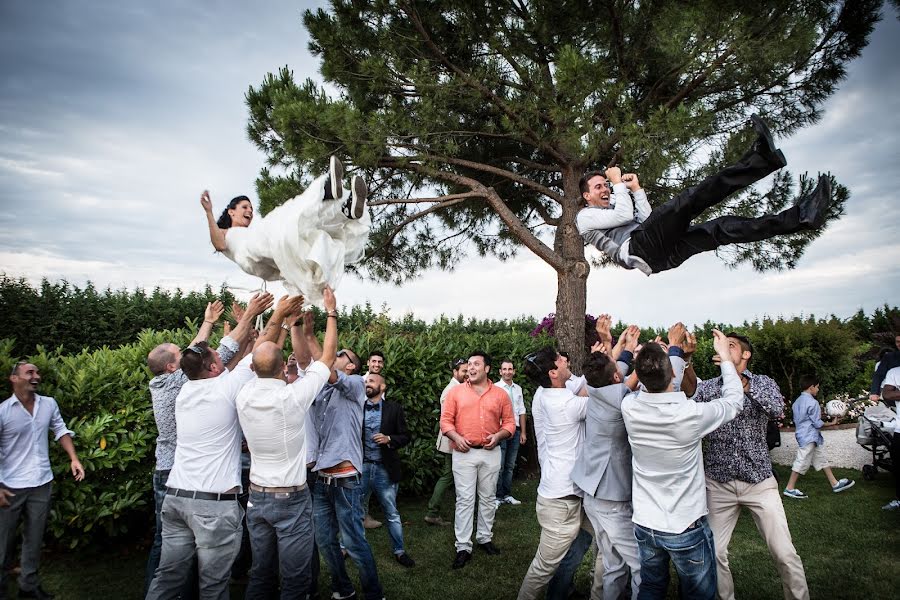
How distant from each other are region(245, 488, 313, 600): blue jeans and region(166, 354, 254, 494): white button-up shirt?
0.24m

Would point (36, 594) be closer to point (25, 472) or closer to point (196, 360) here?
point (25, 472)

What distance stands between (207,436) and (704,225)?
3.54 metres

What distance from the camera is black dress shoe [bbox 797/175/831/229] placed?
3.61 meters

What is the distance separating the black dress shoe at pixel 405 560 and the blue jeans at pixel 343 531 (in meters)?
1.06

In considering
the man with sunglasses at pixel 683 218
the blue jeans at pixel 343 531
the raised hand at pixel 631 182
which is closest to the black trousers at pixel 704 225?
the man with sunglasses at pixel 683 218

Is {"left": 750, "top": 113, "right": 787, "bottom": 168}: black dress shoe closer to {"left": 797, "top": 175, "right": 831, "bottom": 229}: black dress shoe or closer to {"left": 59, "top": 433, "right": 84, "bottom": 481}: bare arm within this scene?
{"left": 797, "top": 175, "right": 831, "bottom": 229}: black dress shoe

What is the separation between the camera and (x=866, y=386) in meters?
15.3

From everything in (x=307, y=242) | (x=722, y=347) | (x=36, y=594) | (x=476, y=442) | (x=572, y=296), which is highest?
(x=572, y=296)

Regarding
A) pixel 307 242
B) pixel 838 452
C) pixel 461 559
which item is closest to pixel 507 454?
pixel 461 559

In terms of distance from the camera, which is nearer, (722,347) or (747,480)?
(722,347)

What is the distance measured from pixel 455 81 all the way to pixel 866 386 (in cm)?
1302

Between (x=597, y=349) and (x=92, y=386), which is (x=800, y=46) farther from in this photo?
(x=92, y=386)

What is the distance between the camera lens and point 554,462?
13.8ft

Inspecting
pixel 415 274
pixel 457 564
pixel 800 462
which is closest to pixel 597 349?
pixel 457 564
